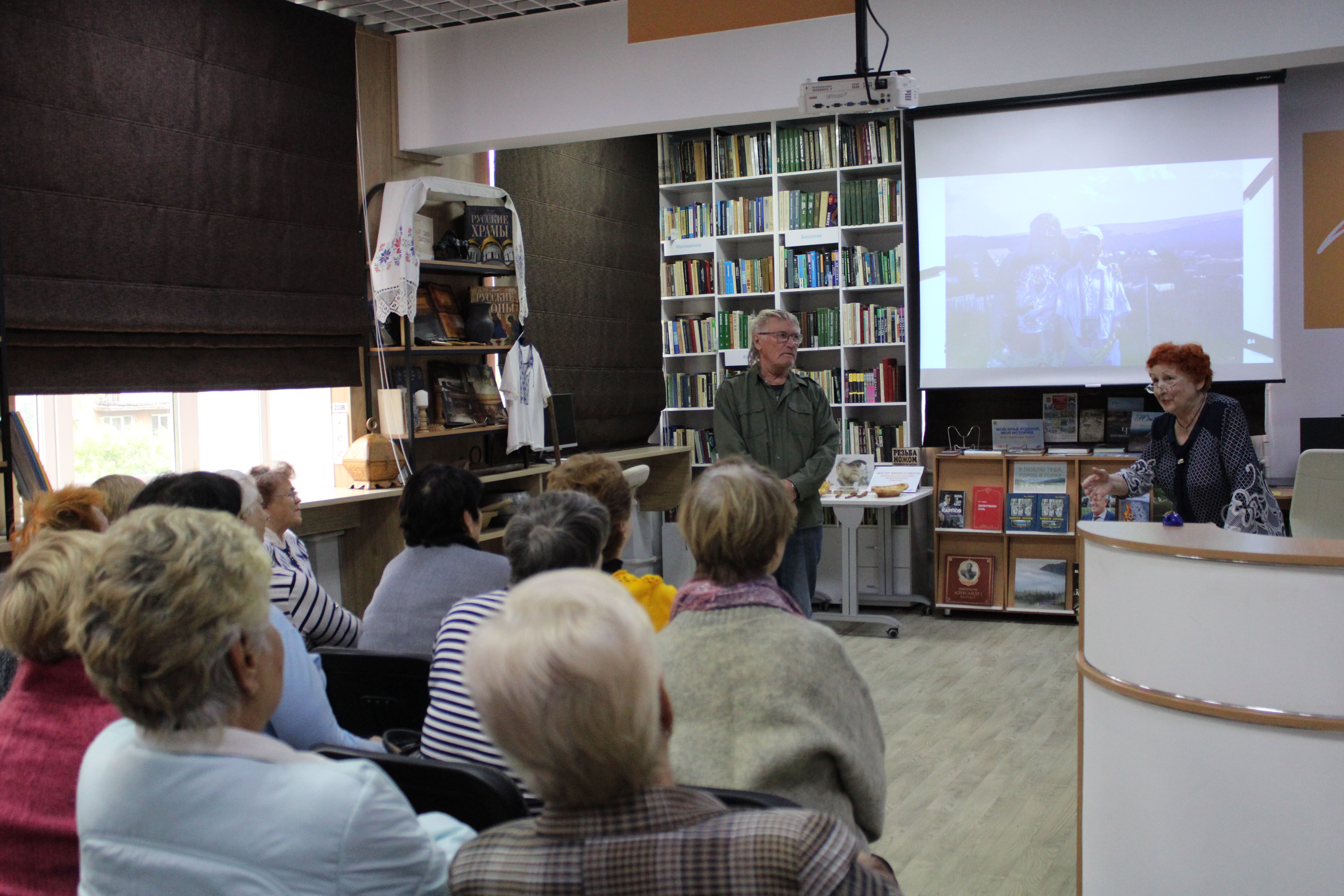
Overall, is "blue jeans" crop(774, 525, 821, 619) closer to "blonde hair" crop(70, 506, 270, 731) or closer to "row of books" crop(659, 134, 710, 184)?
"blonde hair" crop(70, 506, 270, 731)

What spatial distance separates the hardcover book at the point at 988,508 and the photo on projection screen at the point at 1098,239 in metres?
0.61

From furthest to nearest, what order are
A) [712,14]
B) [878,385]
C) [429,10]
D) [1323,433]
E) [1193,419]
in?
[878,385] → [1323,433] → [429,10] → [712,14] → [1193,419]

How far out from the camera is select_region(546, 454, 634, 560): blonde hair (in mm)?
2615

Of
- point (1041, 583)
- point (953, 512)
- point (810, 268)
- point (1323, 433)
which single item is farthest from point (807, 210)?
point (1323, 433)

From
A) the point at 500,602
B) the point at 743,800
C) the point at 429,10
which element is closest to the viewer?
the point at 743,800

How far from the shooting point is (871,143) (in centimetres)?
639

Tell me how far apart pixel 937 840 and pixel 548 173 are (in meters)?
4.43

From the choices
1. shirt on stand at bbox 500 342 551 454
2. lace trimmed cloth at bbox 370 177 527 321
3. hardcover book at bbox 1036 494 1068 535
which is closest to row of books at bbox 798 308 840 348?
hardcover book at bbox 1036 494 1068 535

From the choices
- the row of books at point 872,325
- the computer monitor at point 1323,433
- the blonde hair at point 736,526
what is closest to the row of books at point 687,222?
the row of books at point 872,325

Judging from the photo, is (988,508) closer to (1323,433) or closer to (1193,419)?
(1323,433)

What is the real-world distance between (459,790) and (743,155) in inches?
228

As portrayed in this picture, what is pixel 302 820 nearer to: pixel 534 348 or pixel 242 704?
pixel 242 704

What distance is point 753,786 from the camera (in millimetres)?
1623

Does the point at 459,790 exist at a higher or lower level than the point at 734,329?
lower
